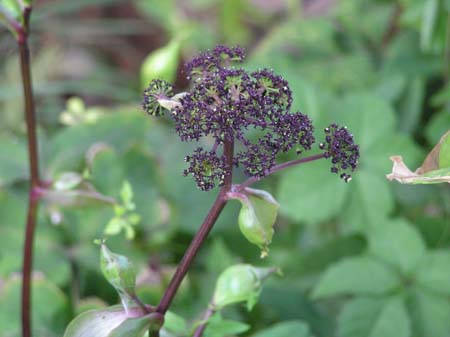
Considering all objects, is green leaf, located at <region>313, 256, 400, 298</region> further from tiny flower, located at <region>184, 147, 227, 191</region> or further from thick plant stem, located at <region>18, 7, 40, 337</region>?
tiny flower, located at <region>184, 147, 227, 191</region>

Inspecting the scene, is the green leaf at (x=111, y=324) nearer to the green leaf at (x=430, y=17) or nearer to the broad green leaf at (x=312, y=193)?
the broad green leaf at (x=312, y=193)

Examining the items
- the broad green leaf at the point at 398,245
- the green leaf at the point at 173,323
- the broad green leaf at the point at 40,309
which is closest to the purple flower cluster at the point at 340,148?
the green leaf at the point at 173,323

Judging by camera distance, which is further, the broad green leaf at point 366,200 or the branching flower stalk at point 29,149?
the broad green leaf at point 366,200

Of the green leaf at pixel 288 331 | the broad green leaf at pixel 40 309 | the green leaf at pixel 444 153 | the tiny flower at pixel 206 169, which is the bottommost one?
the green leaf at pixel 288 331

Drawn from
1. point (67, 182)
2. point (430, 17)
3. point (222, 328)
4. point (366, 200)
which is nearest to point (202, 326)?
point (222, 328)

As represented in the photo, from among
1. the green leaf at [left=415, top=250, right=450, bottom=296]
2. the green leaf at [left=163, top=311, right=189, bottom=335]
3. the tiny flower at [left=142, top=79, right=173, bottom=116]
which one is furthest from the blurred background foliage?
the tiny flower at [left=142, top=79, right=173, bottom=116]
